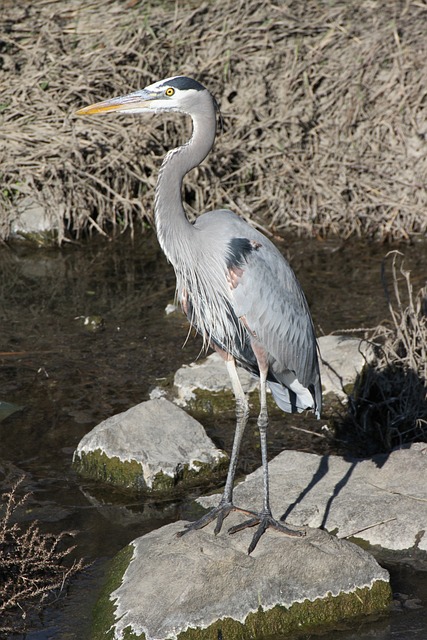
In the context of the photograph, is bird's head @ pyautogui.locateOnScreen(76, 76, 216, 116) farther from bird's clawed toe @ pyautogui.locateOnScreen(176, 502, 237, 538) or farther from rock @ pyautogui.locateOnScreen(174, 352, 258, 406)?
rock @ pyautogui.locateOnScreen(174, 352, 258, 406)

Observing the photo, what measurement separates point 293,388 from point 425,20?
21.2 ft

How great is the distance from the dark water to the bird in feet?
2.27

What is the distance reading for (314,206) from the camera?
10156 mm

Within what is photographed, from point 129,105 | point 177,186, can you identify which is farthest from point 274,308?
point 129,105

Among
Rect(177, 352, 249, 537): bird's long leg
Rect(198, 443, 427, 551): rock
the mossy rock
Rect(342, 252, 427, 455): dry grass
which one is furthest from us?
Rect(342, 252, 427, 455): dry grass

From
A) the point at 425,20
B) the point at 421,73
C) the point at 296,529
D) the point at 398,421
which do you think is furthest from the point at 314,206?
the point at 296,529

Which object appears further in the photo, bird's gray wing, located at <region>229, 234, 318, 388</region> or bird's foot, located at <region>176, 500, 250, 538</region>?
bird's gray wing, located at <region>229, 234, 318, 388</region>

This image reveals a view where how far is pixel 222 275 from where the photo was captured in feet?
16.9

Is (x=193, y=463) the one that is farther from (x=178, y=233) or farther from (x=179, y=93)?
(x=179, y=93)

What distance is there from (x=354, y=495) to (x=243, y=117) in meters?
5.73

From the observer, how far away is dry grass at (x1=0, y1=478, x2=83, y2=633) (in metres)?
4.68

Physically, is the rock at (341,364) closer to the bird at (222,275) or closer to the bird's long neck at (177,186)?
the bird at (222,275)

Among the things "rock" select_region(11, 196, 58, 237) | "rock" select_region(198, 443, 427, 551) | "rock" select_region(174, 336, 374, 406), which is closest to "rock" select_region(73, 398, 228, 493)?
"rock" select_region(198, 443, 427, 551)

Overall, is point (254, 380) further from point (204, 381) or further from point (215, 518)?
point (215, 518)
